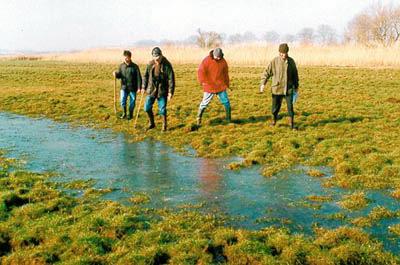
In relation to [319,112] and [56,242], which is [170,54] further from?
[56,242]

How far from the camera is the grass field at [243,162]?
15.6ft

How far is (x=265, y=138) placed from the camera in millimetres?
10336

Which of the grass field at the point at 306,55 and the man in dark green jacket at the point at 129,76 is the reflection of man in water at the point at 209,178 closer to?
the man in dark green jacket at the point at 129,76

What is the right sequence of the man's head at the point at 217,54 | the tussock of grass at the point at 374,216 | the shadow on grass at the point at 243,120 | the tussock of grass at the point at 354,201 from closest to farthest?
the tussock of grass at the point at 374,216
the tussock of grass at the point at 354,201
the man's head at the point at 217,54
the shadow on grass at the point at 243,120

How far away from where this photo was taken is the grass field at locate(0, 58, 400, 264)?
474cm

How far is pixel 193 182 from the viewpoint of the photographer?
7.41 meters

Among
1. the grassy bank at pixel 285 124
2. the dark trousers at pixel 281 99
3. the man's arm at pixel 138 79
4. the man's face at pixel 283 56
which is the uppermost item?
the man's face at pixel 283 56

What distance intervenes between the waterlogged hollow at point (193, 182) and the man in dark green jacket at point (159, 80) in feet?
4.39

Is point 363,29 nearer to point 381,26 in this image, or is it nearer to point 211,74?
point 381,26

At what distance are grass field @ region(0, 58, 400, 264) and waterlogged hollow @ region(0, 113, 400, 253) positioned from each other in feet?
0.98

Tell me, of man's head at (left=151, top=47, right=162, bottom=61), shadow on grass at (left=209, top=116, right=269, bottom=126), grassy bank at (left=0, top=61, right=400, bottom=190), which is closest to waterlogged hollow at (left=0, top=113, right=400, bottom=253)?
grassy bank at (left=0, top=61, right=400, bottom=190)

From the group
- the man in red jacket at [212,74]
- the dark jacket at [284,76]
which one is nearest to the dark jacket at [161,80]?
the man in red jacket at [212,74]

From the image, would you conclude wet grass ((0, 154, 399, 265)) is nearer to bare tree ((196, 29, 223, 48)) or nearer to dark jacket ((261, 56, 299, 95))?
dark jacket ((261, 56, 299, 95))

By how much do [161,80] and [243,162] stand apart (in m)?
3.78
